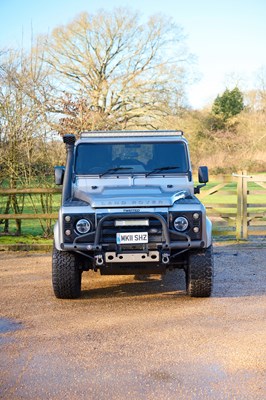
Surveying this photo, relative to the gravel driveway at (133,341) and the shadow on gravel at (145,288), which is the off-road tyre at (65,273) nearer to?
the gravel driveway at (133,341)

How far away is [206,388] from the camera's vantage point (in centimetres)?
422

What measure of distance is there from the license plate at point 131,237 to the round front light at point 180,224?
382mm

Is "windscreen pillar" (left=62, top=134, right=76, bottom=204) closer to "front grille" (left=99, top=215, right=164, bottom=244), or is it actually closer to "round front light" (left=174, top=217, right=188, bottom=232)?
"front grille" (left=99, top=215, right=164, bottom=244)

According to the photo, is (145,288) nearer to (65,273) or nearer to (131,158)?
(65,273)

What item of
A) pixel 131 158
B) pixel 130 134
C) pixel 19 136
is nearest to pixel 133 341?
pixel 131 158

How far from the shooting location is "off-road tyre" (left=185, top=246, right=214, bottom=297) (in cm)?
706

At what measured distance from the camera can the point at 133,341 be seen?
5.46 meters

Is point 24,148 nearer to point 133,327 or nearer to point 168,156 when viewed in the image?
point 168,156

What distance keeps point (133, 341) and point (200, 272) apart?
182 centimetres

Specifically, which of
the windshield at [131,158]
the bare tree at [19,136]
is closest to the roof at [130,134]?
the windshield at [131,158]

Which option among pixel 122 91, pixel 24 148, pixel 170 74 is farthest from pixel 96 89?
pixel 24 148

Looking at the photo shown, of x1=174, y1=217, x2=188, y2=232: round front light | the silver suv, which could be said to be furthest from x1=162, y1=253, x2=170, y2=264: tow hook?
x1=174, y1=217, x2=188, y2=232: round front light

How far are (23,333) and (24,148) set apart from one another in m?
7.75

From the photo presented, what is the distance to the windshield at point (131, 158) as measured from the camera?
8086mm
